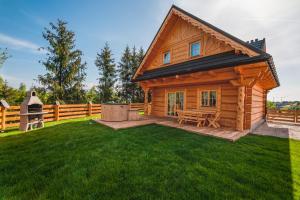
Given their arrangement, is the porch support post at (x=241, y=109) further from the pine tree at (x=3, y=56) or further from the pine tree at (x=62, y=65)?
the pine tree at (x=3, y=56)

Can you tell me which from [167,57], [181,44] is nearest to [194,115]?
[181,44]

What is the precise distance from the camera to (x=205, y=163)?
321cm

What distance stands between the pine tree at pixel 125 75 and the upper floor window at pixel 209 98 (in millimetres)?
18854

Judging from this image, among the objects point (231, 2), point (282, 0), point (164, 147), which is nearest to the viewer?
point (164, 147)

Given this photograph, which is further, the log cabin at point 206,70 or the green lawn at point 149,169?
the log cabin at point 206,70

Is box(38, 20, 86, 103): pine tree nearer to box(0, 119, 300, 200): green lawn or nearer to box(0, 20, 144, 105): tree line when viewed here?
box(0, 20, 144, 105): tree line

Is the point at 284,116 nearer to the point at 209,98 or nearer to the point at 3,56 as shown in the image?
the point at 209,98

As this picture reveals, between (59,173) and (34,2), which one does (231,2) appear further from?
(34,2)

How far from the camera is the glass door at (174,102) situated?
9297mm

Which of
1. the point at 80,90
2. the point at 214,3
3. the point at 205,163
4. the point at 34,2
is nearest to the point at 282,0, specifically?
the point at 214,3

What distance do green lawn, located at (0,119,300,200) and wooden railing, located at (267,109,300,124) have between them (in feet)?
27.7

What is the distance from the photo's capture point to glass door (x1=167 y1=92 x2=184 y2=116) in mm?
9297

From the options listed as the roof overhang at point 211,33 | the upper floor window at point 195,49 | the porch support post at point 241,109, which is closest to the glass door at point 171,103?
the upper floor window at point 195,49

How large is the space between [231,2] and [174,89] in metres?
5.56
